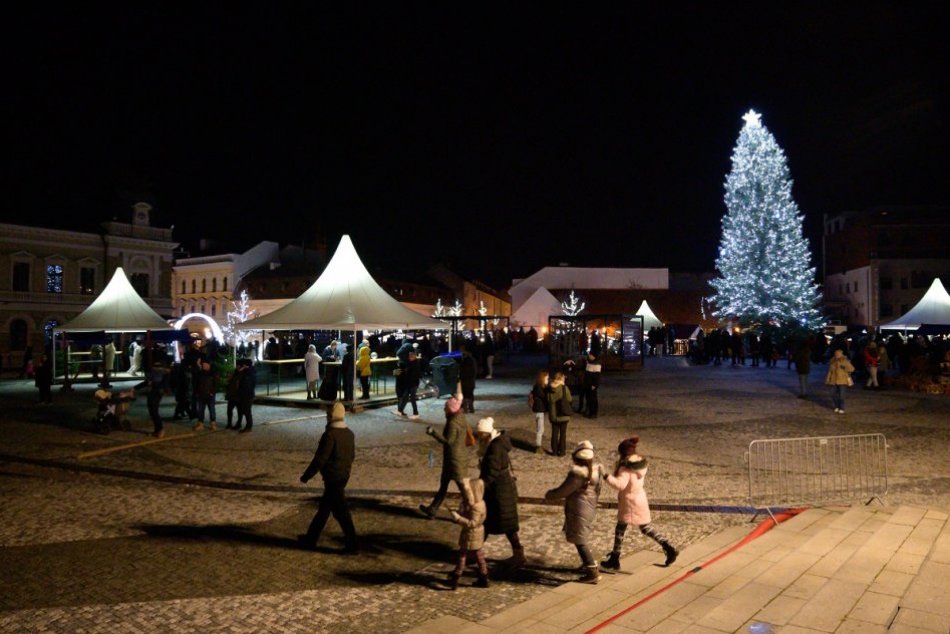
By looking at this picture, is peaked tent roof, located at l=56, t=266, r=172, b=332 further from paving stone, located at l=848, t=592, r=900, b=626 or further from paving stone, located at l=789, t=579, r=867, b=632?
paving stone, located at l=848, t=592, r=900, b=626

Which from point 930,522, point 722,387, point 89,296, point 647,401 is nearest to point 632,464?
point 930,522

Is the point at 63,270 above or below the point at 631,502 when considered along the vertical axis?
above

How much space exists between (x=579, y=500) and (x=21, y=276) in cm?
4424

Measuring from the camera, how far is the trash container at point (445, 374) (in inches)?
762

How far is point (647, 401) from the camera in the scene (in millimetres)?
18062

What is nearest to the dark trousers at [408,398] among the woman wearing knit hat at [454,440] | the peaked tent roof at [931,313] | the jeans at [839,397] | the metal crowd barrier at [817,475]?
the metal crowd barrier at [817,475]

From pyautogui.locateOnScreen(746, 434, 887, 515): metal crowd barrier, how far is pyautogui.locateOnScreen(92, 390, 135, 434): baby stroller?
12013 mm

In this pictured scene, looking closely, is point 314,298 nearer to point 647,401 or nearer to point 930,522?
point 647,401

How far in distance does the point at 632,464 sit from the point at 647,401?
41.3 feet

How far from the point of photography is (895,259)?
52.5m

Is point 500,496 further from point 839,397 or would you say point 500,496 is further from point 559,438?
point 839,397

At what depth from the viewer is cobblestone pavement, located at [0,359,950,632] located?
5324 mm

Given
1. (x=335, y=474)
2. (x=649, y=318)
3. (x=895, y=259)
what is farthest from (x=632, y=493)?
(x=895, y=259)

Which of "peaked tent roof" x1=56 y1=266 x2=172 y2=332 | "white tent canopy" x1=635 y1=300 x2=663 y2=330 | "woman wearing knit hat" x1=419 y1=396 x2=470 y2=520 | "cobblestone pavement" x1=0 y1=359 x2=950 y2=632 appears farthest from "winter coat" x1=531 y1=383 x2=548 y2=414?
"white tent canopy" x1=635 y1=300 x2=663 y2=330
